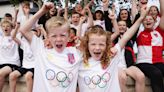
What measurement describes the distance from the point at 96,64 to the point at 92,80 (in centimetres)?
19

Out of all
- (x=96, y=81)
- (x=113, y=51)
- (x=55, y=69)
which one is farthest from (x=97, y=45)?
(x=55, y=69)

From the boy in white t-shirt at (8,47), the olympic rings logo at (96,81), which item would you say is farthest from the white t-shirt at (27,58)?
the olympic rings logo at (96,81)

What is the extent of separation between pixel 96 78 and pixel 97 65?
6.0 inches

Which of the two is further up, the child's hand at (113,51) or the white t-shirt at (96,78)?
the child's hand at (113,51)

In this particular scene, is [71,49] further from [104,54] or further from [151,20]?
[151,20]

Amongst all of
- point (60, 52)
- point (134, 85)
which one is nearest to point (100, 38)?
point (60, 52)

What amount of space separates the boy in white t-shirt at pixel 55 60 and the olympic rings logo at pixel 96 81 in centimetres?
13

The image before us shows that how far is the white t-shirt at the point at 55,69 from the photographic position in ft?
11.7

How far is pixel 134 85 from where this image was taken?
4945mm

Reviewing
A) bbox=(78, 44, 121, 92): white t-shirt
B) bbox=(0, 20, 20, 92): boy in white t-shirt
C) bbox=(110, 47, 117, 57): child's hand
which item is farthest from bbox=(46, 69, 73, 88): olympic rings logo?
bbox=(0, 20, 20, 92): boy in white t-shirt

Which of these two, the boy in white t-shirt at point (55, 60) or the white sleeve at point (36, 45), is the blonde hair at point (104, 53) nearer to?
the boy in white t-shirt at point (55, 60)

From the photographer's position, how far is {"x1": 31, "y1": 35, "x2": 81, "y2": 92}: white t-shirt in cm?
358

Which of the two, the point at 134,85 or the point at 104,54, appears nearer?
the point at 104,54

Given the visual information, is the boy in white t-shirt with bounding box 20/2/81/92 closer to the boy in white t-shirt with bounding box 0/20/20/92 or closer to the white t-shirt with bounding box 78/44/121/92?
the white t-shirt with bounding box 78/44/121/92
